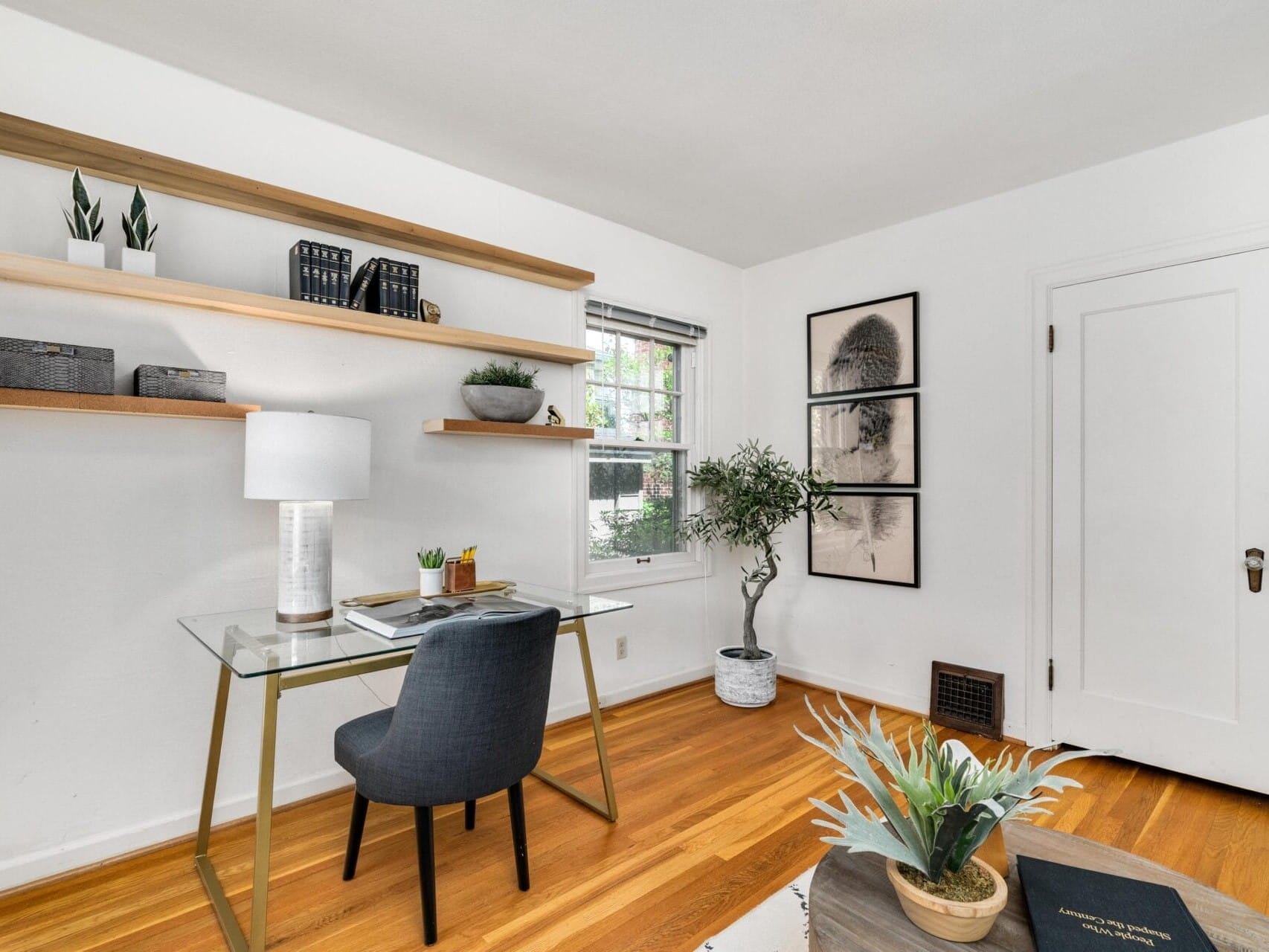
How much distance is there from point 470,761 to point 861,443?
2.73 metres

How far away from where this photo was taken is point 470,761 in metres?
1.76

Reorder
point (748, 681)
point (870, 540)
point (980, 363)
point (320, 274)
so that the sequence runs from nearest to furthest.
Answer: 1. point (320, 274)
2. point (980, 363)
3. point (748, 681)
4. point (870, 540)

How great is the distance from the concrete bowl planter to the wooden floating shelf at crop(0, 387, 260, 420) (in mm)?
845

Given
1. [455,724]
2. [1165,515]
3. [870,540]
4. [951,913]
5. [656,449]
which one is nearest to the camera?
[951,913]

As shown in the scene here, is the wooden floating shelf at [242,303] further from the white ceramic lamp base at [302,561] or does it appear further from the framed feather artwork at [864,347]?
the framed feather artwork at [864,347]

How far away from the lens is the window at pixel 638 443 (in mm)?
3572

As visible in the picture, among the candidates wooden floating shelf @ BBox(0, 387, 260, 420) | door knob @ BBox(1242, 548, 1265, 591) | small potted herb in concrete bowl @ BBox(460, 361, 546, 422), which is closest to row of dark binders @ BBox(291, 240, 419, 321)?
small potted herb in concrete bowl @ BBox(460, 361, 546, 422)

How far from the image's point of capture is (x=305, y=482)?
6.57 ft

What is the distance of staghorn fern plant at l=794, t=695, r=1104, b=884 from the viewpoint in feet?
3.40

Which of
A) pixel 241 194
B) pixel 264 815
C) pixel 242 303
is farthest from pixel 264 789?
pixel 241 194

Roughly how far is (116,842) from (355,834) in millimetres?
806

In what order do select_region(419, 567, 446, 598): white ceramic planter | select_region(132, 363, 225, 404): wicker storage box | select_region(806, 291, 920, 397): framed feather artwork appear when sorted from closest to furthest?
select_region(132, 363, 225, 404): wicker storage box → select_region(419, 567, 446, 598): white ceramic planter → select_region(806, 291, 920, 397): framed feather artwork

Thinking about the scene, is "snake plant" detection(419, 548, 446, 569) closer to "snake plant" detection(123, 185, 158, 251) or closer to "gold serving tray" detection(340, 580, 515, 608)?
"gold serving tray" detection(340, 580, 515, 608)

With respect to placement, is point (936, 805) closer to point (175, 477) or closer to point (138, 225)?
point (175, 477)
